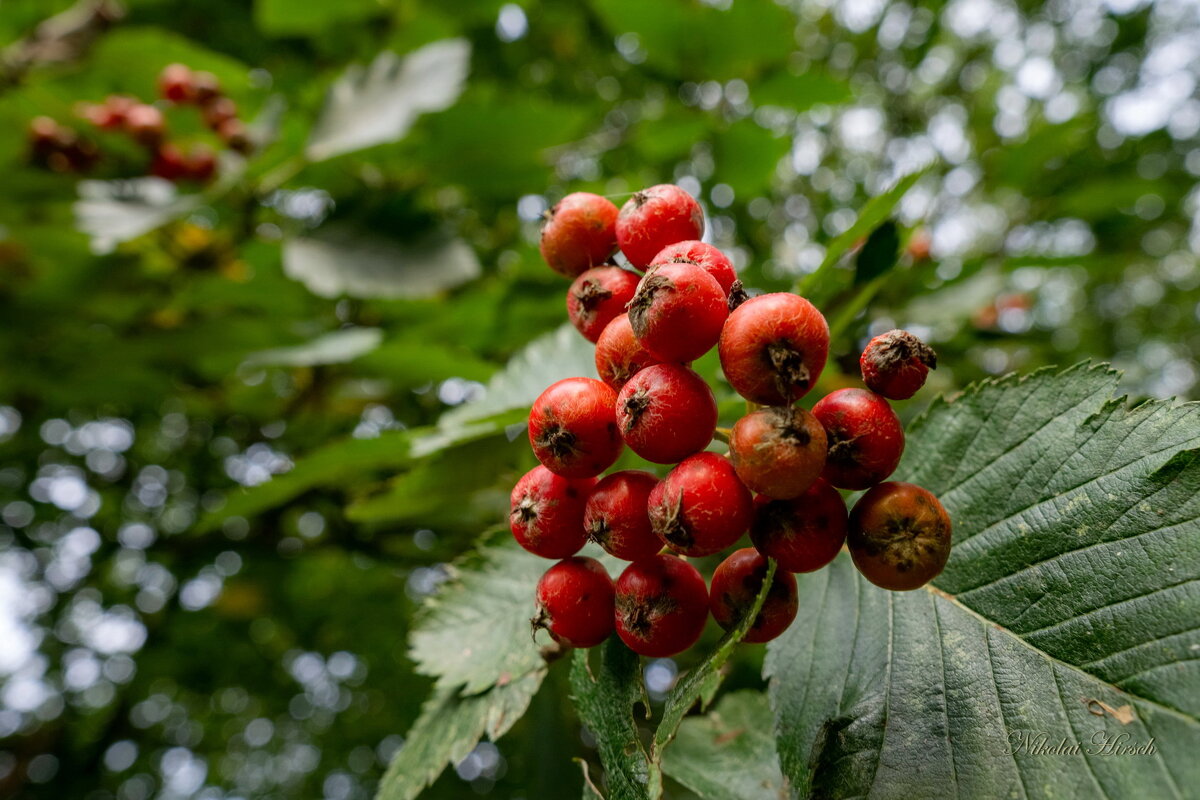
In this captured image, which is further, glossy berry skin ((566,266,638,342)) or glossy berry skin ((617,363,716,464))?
glossy berry skin ((566,266,638,342))

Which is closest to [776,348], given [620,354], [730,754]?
[620,354]

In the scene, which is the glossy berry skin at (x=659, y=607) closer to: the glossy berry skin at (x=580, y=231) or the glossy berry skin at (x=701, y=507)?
the glossy berry skin at (x=701, y=507)

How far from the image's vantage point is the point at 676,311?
771mm

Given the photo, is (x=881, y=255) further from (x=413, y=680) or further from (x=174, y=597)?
(x=174, y=597)

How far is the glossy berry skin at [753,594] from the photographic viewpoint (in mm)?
816

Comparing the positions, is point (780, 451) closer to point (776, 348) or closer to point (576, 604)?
point (776, 348)

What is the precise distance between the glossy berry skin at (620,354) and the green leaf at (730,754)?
25.3 inches

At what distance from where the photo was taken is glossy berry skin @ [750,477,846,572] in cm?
77

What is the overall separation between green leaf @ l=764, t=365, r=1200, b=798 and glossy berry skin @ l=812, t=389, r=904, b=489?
10.5 inches

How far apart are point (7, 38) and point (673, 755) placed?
328cm

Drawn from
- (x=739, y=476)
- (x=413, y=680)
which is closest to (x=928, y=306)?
(x=739, y=476)

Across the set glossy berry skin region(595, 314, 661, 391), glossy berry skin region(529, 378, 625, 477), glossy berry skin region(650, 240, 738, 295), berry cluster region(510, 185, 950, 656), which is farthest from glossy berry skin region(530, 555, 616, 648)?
glossy berry skin region(650, 240, 738, 295)

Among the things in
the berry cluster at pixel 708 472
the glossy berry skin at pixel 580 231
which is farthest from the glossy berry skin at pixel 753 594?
the glossy berry skin at pixel 580 231

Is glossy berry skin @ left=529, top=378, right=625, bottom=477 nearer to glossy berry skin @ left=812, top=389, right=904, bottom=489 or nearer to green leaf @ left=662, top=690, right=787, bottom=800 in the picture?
glossy berry skin @ left=812, top=389, right=904, bottom=489
